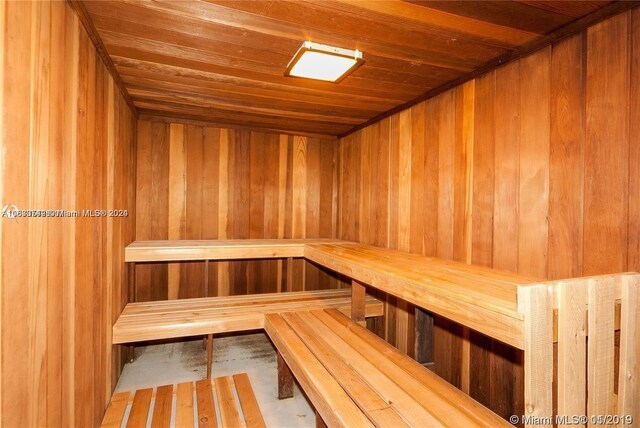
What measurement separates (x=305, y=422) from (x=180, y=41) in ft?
7.71

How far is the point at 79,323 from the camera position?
4.77 ft

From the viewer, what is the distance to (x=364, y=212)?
3094mm

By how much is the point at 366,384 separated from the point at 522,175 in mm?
1294

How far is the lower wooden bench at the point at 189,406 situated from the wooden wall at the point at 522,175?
1.29 m

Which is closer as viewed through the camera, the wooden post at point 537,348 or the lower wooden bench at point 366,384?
the wooden post at point 537,348

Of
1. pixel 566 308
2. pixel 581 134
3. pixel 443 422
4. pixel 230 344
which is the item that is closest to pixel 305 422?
pixel 443 422

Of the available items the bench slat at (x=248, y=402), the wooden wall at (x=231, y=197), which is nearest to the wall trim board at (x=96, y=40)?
the wooden wall at (x=231, y=197)

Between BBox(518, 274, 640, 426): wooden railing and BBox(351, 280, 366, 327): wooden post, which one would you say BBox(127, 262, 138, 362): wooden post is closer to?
BBox(351, 280, 366, 327): wooden post

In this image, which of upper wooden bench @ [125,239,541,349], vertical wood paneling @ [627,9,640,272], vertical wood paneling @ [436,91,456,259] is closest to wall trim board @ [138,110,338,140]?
upper wooden bench @ [125,239,541,349]

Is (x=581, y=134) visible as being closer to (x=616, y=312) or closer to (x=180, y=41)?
(x=616, y=312)

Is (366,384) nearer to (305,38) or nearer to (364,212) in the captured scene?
(305,38)

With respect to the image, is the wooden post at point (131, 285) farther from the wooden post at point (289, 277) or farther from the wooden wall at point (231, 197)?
the wooden post at point (289, 277)

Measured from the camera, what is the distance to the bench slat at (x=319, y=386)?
1252mm
